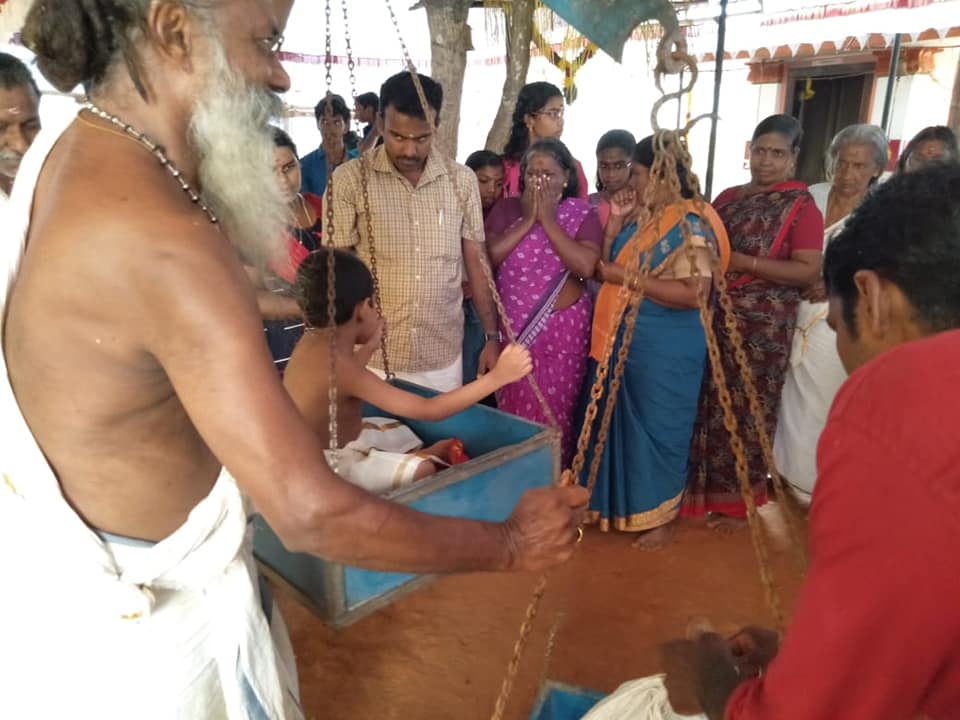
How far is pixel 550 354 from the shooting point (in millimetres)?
3002

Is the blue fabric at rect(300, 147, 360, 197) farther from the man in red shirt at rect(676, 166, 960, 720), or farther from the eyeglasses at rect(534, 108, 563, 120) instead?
the man in red shirt at rect(676, 166, 960, 720)

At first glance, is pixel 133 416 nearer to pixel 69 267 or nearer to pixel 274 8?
pixel 69 267

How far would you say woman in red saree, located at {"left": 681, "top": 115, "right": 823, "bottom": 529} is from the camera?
2736mm

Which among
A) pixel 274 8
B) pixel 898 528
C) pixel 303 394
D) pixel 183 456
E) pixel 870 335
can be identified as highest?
pixel 274 8

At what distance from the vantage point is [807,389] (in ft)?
10.2

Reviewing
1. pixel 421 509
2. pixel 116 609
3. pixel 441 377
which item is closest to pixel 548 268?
pixel 441 377

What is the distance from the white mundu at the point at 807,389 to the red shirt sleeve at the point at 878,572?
7.89 ft

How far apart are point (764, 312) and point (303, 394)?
1959 mm

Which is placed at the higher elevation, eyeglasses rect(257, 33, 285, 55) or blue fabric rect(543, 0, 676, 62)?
blue fabric rect(543, 0, 676, 62)

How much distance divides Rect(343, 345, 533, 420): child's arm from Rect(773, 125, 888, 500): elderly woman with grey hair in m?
1.66

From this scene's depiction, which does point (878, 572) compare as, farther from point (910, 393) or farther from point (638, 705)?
point (638, 705)

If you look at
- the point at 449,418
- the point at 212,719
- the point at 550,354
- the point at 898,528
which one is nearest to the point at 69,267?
the point at 212,719

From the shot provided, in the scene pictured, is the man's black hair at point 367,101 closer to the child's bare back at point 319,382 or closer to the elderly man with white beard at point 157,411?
the child's bare back at point 319,382

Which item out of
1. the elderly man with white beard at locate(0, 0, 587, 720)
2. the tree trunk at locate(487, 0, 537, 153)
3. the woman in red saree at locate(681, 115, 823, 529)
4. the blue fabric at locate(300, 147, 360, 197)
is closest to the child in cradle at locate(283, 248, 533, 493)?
the elderly man with white beard at locate(0, 0, 587, 720)
